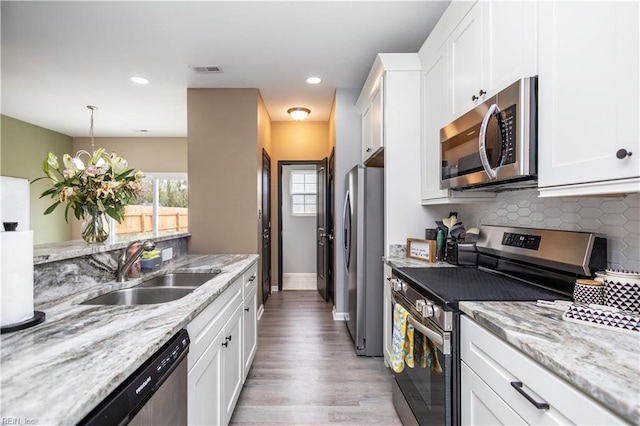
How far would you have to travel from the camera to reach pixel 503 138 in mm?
1373

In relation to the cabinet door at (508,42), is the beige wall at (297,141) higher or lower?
higher

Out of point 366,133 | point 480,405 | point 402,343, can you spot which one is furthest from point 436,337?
point 366,133

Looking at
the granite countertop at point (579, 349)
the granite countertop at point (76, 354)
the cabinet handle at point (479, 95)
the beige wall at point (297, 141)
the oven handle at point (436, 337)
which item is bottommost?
the oven handle at point (436, 337)

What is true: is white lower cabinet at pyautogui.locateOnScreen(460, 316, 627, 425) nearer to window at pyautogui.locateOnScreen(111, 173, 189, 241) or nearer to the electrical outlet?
the electrical outlet

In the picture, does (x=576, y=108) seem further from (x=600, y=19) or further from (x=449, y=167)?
(x=449, y=167)

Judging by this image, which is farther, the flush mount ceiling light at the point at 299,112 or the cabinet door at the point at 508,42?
the flush mount ceiling light at the point at 299,112

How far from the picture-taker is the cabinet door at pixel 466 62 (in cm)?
165

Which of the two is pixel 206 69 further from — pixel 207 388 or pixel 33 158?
pixel 33 158

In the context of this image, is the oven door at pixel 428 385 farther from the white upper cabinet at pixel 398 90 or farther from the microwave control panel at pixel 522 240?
the white upper cabinet at pixel 398 90

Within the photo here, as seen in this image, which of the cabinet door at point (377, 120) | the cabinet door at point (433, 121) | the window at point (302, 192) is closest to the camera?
the cabinet door at point (433, 121)

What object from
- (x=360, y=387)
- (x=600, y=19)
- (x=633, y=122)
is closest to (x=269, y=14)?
(x=600, y=19)

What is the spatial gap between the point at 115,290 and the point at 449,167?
2.01 metres

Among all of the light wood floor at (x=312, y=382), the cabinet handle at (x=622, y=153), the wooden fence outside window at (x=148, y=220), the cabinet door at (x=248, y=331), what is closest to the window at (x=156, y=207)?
the wooden fence outside window at (x=148, y=220)

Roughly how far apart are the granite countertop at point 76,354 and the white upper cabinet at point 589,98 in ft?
4.70
